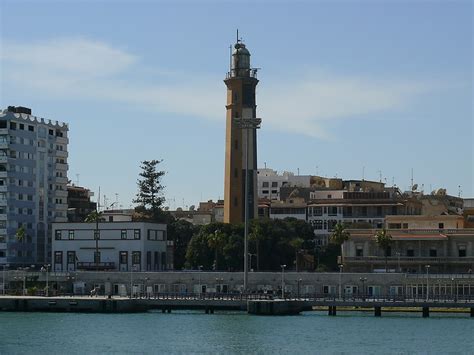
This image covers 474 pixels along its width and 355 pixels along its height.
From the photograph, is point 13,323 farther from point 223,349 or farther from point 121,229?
point 121,229

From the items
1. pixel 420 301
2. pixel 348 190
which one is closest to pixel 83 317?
pixel 420 301

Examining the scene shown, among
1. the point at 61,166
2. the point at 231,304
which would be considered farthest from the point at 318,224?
the point at 231,304

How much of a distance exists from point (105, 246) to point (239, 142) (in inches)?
876

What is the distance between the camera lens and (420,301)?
11375 centimetres

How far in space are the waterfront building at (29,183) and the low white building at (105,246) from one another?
10.0 metres

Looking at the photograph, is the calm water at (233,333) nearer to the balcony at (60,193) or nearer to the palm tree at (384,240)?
the palm tree at (384,240)

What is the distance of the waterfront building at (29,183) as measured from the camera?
528 ft

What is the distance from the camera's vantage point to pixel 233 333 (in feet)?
305

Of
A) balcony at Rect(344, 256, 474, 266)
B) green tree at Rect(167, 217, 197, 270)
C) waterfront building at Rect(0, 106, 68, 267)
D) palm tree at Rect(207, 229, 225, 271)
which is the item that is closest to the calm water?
balcony at Rect(344, 256, 474, 266)

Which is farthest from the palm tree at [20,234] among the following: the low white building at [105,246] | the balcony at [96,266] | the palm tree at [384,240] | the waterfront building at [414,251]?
the palm tree at [384,240]

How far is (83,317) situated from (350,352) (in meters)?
39.9

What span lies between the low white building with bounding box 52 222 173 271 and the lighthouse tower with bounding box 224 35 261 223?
11.1 metres

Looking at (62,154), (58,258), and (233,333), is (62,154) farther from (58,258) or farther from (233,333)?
(233,333)

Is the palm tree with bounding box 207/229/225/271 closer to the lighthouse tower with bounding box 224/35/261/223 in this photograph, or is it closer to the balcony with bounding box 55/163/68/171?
the lighthouse tower with bounding box 224/35/261/223
